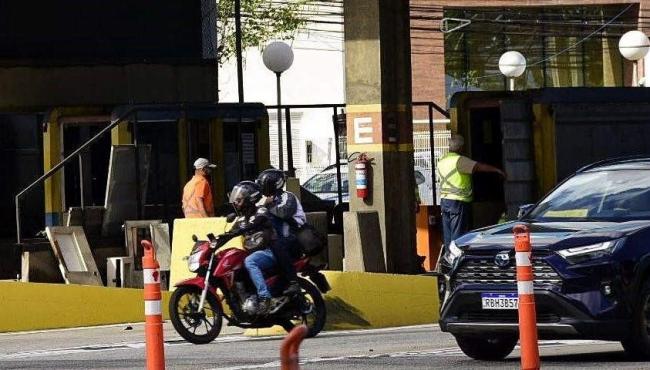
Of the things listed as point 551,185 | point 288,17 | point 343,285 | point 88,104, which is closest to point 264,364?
point 343,285

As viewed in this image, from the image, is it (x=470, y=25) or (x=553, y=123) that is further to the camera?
(x=470, y=25)

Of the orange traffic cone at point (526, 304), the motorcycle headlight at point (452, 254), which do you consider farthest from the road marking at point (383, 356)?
the orange traffic cone at point (526, 304)

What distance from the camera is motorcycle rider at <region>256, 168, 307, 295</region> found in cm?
1728

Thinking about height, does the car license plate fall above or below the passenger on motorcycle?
below

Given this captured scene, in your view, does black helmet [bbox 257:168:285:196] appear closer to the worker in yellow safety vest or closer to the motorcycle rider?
the motorcycle rider

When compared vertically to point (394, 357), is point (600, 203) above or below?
above

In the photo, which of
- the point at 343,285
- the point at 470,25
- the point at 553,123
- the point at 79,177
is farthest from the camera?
the point at 470,25

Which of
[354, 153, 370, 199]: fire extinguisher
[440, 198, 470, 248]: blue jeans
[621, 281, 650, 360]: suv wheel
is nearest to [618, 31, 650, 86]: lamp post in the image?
[440, 198, 470, 248]: blue jeans

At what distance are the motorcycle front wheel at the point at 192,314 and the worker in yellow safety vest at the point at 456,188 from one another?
671 centimetres

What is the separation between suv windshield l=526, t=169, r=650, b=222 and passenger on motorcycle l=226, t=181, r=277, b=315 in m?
3.27

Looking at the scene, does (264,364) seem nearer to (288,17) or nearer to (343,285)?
(343,285)

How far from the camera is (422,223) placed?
25984 millimetres

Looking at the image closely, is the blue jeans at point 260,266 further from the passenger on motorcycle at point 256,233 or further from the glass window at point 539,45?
the glass window at point 539,45

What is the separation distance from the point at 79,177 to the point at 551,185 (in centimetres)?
697
